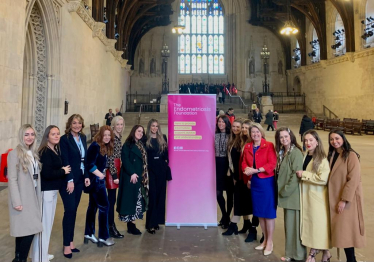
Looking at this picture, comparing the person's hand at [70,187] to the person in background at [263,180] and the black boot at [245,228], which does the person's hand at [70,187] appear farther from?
the black boot at [245,228]

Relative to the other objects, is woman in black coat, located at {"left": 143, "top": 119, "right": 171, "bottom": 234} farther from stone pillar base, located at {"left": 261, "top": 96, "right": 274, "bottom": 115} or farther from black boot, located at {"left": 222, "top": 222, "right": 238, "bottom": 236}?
stone pillar base, located at {"left": 261, "top": 96, "right": 274, "bottom": 115}

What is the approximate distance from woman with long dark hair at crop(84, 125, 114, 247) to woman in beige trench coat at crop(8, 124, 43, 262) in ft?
2.14

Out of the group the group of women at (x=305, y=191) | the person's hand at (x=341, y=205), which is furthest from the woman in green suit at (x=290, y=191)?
the person's hand at (x=341, y=205)

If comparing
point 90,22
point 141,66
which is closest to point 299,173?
point 90,22

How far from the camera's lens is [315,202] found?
273 cm

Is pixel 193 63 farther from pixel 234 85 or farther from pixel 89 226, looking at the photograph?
pixel 89 226

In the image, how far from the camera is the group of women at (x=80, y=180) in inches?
98.1

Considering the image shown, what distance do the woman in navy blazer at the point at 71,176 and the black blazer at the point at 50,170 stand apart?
0.13m

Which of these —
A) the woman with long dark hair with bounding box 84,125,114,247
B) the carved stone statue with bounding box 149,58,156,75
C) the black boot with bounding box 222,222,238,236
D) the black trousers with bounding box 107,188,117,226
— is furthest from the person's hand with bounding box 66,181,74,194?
the carved stone statue with bounding box 149,58,156,75

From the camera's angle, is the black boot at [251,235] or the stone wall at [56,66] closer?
the black boot at [251,235]

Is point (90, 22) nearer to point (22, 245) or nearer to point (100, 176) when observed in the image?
point (100, 176)

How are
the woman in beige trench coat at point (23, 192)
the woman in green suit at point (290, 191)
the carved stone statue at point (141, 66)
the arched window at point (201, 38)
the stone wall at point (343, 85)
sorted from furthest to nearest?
the arched window at point (201, 38)
the carved stone statue at point (141, 66)
the stone wall at point (343, 85)
the woman in green suit at point (290, 191)
the woman in beige trench coat at point (23, 192)

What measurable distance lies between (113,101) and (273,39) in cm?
1791

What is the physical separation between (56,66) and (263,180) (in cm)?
756
